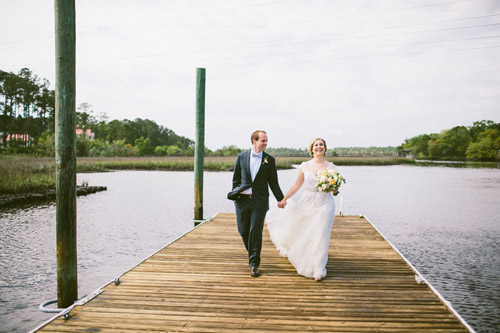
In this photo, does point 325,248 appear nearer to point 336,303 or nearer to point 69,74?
point 336,303

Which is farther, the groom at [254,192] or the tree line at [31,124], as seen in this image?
the tree line at [31,124]

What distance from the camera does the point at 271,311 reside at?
388 cm

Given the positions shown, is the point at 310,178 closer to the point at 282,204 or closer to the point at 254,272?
the point at 282,204

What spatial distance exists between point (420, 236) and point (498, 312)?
6.48m

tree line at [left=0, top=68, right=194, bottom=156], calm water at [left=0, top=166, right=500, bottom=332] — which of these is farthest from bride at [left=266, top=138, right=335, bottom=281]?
tree line at [left=0, top=68, right=194, bottom=156]

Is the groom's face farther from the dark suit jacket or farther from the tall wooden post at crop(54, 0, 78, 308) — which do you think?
the tall wooden post at crop(54, 0, 78, 308)

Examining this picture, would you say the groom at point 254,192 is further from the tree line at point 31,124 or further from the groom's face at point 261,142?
the tree line at point 31,124

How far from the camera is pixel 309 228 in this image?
521 centimetres

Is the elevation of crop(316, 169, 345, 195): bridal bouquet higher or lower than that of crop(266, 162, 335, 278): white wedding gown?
higher

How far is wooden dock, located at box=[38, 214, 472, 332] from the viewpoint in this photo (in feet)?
11.7

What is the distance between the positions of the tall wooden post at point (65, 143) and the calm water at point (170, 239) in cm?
179

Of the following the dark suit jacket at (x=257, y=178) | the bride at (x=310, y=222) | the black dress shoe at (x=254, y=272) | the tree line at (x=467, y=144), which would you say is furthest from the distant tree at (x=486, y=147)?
the black dress shoe at (x=254, y=272)

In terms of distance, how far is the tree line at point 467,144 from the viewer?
92.3 m

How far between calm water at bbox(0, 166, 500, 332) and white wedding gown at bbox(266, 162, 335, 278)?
2950 mm
